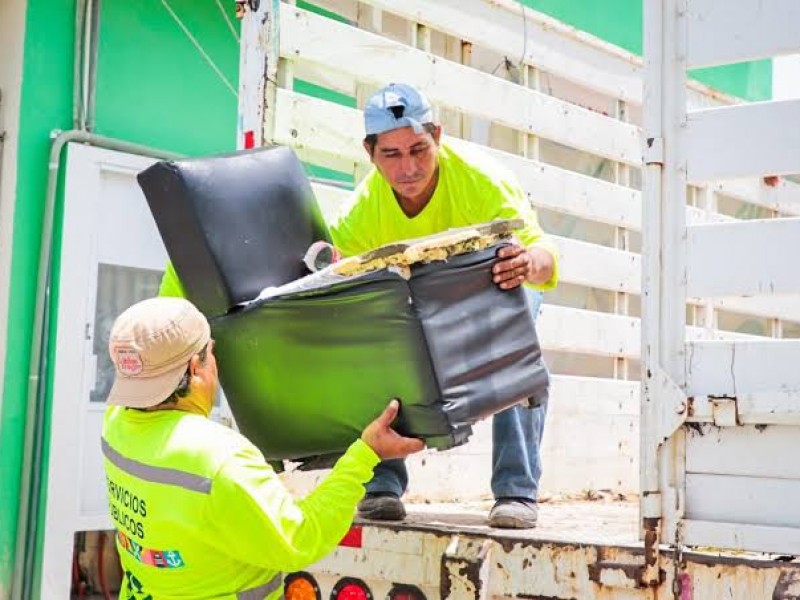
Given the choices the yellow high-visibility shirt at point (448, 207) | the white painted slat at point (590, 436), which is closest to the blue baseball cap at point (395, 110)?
the yellow high-visibility shirt at point (448, 207)

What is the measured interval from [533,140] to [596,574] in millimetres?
2227

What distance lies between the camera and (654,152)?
2.67 m

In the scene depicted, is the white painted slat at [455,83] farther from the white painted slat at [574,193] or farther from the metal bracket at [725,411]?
the metal bracket at [725,411]

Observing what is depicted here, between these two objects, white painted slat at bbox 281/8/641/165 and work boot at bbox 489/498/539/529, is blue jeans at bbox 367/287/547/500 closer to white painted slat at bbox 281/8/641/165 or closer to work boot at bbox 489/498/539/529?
work boot at bbox 489/498/539/529

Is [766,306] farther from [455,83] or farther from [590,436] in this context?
[455,83]

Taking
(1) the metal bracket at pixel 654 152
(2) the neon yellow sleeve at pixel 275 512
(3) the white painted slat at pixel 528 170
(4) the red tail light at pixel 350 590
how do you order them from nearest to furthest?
(2) the neon yellow sleeve at pixel 275 512 < (1) the metal bracket at pixel 654 152 < (4) the red tail light at pixel 350 590 < (3) the white painted slat at pixel 528 170

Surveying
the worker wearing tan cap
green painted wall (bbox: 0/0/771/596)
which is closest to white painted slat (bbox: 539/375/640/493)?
the worker wearing tan cap

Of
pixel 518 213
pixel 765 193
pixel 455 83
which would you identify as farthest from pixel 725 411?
pixel 765 193

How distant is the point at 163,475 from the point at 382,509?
0.95 metres

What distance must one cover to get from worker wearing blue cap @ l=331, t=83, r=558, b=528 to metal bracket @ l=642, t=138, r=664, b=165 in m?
0.33

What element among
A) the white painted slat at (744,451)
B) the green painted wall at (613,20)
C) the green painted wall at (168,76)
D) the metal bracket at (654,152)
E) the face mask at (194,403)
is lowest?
the white painted slat at (744,451)

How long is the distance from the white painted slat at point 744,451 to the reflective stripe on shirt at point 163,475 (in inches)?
42.7

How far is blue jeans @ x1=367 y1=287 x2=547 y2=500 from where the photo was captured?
119 inches

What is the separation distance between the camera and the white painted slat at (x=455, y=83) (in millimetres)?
3453
